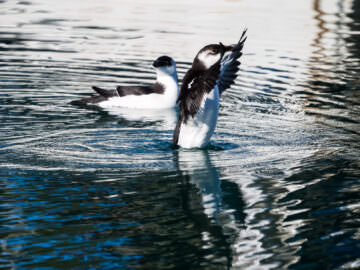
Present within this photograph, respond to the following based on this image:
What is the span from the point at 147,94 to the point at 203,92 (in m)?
4.98

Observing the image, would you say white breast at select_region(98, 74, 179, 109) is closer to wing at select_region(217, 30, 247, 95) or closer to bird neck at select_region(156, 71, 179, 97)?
bird neck at select_region(156, 71, 179, 97)

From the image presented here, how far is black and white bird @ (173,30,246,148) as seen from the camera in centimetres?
862

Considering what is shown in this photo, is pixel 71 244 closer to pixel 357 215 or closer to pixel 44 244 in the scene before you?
pixel 44 244

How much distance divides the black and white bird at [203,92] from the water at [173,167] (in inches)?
9.8

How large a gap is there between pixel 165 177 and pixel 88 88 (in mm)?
6442

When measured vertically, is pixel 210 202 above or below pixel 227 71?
below

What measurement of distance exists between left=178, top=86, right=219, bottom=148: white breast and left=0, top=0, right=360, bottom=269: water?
16 centimetres

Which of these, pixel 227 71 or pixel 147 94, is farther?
pixel 147 94

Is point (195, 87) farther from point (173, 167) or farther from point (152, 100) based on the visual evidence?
point (152, 100)

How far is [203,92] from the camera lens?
8703mm

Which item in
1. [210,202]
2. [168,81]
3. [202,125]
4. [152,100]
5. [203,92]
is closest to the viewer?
[210,202]

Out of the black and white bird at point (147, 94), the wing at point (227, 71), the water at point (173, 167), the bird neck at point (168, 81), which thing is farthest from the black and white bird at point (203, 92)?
the bird neck at point (168, 81)

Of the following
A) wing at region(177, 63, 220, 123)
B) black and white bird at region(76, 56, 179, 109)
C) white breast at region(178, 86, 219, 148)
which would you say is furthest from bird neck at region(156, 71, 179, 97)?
wing at region(177, 63, 220, 123)

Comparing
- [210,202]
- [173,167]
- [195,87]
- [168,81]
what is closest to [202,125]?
[173,167]
